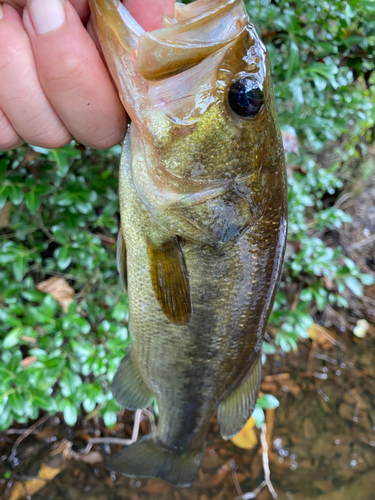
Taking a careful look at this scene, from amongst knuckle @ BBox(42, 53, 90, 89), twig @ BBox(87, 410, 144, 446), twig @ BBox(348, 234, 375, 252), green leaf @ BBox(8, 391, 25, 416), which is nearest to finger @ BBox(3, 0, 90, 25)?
knuckle @ BBox(42, 53, 90, 89)

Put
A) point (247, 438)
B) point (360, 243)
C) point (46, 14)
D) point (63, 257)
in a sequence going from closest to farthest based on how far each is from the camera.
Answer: point (46, 14) < point (63, 257) < point (247, 438) < point (360, 243)

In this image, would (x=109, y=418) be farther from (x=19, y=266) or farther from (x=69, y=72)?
(x=69, y=72)

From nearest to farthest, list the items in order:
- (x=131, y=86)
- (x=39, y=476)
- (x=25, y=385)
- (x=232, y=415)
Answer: (x=131, y=86)
(x=232, y=415)
(x=25, y=385)
(x=39, y=476)

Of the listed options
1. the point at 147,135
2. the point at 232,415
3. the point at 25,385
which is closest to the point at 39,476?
the point at 25,385

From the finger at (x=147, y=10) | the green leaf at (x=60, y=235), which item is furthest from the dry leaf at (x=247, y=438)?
the finger at (x=147, y=10)

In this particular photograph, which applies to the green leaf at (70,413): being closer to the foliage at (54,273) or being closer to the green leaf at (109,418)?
the foliage at (54,273)

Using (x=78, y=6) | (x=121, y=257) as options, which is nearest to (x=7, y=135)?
(x=78, y=6)

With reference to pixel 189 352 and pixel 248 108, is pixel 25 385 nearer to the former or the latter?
pixel 189 352
